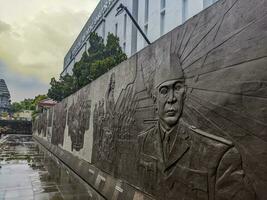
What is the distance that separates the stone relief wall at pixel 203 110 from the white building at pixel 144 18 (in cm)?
1110

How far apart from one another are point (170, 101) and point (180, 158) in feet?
2.41

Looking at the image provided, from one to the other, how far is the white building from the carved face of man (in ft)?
37.6

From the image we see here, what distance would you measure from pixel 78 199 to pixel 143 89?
277 centimetres

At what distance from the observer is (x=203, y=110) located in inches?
121

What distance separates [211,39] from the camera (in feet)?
9.95

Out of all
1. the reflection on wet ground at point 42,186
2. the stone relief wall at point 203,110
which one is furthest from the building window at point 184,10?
the stone relief wall at point 203,110

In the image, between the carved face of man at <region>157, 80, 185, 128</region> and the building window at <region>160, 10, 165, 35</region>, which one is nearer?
the carved face of man at <region>157, 80, 185, 128</region>

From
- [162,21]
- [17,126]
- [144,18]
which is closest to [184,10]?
[162,21]

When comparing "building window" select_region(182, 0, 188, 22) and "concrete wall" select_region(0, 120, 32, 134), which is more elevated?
"building window" select_region(182, 0, 188, 22)

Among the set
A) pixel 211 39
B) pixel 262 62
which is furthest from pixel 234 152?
pixel 211 39

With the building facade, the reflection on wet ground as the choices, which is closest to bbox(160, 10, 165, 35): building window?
the reflection on wet ground

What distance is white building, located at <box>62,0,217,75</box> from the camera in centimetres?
1552

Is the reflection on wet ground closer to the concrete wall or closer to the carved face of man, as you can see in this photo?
the carved face of man

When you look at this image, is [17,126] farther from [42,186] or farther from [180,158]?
[180,158]
